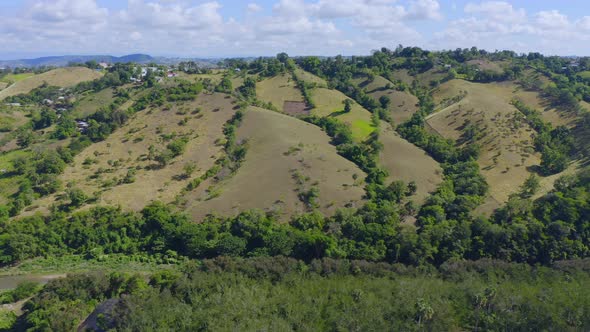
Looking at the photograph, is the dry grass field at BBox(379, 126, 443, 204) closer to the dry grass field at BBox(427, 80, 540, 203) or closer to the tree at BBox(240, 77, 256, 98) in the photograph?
the dry grass field at BBox(427, 80, 540, 203)

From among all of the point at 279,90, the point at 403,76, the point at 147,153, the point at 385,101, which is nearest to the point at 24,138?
the point at 147,153

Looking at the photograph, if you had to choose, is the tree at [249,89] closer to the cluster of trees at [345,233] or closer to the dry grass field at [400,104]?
the dry grass field at [400,104]

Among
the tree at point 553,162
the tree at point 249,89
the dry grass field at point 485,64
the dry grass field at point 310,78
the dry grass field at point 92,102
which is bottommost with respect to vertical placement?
the tree at point 553,162

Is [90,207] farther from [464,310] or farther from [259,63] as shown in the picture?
[259,63]

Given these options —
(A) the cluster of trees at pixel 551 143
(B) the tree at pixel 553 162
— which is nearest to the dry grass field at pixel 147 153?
(B) the tree at pixel 553 162

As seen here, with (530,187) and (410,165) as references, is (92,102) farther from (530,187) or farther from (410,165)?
(530,187)

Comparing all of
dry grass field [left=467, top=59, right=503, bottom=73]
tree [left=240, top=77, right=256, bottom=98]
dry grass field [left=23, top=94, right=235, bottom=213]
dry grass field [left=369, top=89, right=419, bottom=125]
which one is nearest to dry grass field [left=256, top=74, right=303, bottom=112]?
tree [left=240, top=77, right=256, bottom=98]
